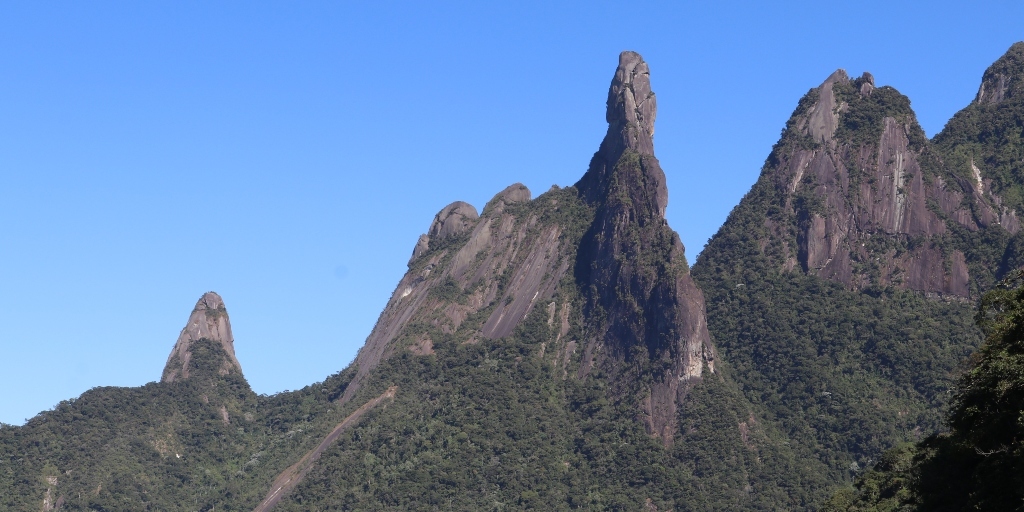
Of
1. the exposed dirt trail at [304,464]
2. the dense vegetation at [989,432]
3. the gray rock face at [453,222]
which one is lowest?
the dense vegetation at [989,432]

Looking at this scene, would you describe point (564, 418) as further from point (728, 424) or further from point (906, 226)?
point (906, 226)

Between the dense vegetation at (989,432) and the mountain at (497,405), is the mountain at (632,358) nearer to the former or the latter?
the mountain at (497,405)

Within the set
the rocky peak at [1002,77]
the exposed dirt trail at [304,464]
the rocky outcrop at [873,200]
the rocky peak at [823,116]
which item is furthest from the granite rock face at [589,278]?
the rocky peak at [1002,77]

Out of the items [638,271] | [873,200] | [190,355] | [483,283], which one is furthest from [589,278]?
[190,355]

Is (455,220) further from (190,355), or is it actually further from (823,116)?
(823,116)

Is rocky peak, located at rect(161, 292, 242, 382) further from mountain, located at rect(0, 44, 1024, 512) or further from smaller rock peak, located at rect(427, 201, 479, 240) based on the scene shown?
smaller rock peak, located at rect(427, 201, 479, 240)

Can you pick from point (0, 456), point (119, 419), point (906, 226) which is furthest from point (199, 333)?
point (906, 226)
